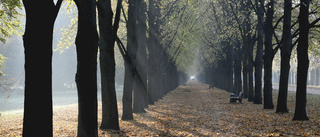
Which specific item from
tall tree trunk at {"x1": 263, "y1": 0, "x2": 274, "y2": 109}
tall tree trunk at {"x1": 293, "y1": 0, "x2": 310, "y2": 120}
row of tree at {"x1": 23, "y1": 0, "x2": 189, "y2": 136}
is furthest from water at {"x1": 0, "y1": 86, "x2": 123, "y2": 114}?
tall tree trunk at {"x1": 293, "y1": 0, "x2": 310, "y2": 120}

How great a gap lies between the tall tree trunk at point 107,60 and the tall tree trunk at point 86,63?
2444 millimetres

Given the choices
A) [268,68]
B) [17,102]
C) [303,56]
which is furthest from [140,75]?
[17,102]

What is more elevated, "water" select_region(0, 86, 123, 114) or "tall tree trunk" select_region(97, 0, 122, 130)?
"tall tree trunk" select_region(97, 0, 122, 130)

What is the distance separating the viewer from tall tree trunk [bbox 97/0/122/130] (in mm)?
10086

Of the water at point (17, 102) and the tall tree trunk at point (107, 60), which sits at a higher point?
the tall tree trunk at point (107, 60)

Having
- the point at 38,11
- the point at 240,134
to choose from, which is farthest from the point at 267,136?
the point at 38,11

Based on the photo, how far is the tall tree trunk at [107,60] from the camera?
33.1 ft

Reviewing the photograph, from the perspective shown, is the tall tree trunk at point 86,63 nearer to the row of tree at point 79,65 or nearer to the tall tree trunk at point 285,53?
the row of tree at point 79,65

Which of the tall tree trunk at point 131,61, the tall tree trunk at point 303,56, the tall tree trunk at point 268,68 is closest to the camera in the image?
the tall tree trunk at point 303,56

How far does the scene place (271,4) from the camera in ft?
55.7

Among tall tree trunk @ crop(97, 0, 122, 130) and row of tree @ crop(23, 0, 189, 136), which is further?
tall tree trunk @ crop(97, 0, 122, 130)

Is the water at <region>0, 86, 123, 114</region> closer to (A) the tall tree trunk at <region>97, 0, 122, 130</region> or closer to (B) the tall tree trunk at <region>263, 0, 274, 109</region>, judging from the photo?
(A) the tall tree trunk at <region>97, 0, 122, 130</region>

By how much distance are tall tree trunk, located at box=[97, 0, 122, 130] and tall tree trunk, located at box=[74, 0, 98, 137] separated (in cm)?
244

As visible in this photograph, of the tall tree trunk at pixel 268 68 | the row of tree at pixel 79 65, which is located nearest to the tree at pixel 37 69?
the row of tree at pixel 79 65
